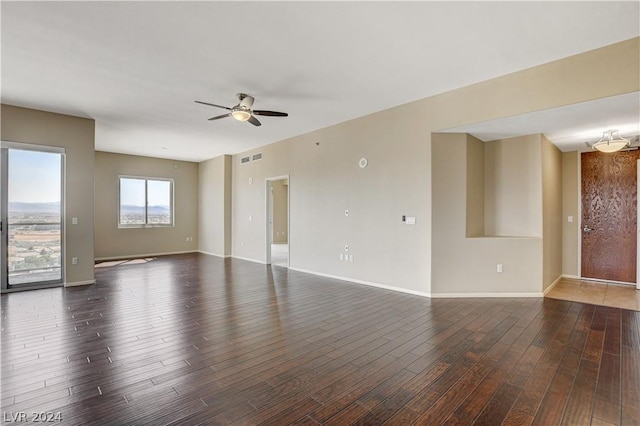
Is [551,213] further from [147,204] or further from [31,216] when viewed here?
[147,204]

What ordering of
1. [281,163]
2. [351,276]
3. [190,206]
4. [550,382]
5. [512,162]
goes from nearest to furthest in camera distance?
[550,382], [512,162], [351,276], [281,163], [190,206]

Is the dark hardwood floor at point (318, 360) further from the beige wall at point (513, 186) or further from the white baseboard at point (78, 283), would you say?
the beige wall at point (513, 186)

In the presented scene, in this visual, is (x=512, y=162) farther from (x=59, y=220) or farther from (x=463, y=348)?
(x=59, y=220)

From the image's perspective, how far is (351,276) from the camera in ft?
19.5

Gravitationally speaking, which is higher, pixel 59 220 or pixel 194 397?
pixel 59 220

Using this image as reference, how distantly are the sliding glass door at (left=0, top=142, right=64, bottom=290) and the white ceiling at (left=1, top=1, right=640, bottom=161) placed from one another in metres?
1.04

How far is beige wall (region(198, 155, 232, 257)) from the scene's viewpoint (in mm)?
9297

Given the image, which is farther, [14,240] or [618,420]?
[14,240]

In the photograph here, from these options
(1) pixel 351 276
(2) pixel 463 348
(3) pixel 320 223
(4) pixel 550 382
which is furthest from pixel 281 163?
(4) pixel 550 382

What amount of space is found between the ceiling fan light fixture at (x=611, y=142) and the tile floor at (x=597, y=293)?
231 cm

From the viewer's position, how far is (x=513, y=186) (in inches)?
210

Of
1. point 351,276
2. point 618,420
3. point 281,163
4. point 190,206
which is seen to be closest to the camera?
point 618,420

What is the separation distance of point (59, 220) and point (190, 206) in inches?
191

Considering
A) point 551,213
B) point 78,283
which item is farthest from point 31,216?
point 551,213
